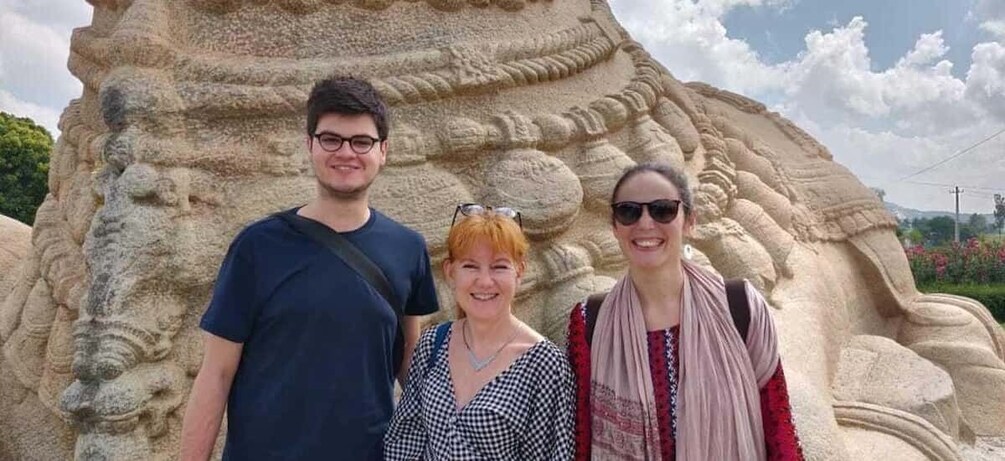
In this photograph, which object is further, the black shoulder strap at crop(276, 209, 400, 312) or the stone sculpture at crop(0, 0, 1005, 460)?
the stone sculpture at crop(0, 0, 1005, 460)

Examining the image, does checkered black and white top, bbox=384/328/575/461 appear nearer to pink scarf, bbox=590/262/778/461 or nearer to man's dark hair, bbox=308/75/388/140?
pink scarf, bbox=590/262/778/461

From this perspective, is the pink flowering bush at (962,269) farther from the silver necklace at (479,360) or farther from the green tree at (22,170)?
the green tree at (22,170)

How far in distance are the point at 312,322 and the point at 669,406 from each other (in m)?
0.75

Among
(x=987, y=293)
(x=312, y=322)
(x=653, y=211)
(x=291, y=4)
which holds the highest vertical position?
(x=291, y=4)

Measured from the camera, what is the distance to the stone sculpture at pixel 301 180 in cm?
265

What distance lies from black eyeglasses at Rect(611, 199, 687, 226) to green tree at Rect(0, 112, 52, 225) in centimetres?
1549

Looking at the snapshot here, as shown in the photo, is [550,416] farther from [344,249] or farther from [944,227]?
[944,227]

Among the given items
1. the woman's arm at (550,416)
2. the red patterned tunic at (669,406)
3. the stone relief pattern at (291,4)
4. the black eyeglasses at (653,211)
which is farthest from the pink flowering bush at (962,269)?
the woman's arm at (550,416)

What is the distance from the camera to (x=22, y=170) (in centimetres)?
1523

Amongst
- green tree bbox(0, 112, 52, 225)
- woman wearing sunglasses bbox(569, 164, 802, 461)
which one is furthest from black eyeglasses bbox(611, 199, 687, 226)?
green tree bbox(0, 112, 52, 225)

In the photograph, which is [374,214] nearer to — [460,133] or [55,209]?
[460,133]

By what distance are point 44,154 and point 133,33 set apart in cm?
1452

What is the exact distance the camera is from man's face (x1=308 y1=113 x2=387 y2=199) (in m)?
1.78

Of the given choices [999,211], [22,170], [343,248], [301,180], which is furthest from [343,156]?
[999,211]
